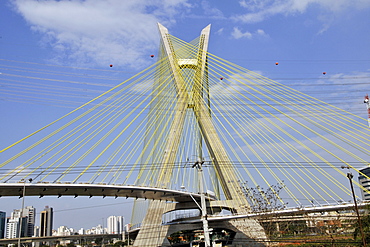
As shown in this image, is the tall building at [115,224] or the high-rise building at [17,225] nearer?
the high-rise building at [17,225]

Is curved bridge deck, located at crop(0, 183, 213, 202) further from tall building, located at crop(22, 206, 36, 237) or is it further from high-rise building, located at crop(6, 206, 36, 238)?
tall building, located at crop(22, 206, 36, 237)

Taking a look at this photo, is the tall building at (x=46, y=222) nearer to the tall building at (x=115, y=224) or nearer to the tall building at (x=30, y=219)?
the tall building at (x=30, y=219)

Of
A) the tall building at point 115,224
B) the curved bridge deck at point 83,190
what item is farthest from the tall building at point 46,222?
the curved bridge deck at point 83,190

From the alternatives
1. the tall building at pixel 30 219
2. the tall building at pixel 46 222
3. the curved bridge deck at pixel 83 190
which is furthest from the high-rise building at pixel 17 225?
the curved bridge deck at pixel 83 190

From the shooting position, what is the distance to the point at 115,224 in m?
134

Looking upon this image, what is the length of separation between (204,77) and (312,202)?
37.7 feet

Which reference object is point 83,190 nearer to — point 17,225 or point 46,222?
point 17,225

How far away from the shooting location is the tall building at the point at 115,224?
433 ft

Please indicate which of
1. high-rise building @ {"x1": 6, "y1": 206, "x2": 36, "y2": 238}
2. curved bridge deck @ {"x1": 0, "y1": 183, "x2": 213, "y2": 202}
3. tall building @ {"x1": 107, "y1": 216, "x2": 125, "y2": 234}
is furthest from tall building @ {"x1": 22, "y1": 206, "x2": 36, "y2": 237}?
curved bridge deck @ {"x1": 0, "y1": 183, "x2": 213, "y2": 202}

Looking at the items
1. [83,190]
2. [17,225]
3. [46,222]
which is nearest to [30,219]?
[46,222]

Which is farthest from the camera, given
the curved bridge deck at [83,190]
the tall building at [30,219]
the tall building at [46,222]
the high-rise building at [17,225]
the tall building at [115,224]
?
the tall building at [115,224]

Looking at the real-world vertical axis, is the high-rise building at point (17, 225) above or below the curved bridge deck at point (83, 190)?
below

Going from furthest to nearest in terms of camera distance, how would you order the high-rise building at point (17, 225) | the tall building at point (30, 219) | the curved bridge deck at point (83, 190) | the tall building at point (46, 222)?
the tall building at point (46, 222) → the tall building at point (30, 219) → the high-rise building at point (17, 225) → the curved bridge deck at point (83, 190)

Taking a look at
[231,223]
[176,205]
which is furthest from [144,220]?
[231,223]
